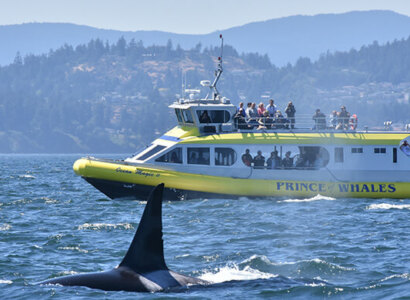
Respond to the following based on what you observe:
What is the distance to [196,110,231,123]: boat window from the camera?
113 feet

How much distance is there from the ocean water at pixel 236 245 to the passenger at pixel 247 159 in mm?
1752

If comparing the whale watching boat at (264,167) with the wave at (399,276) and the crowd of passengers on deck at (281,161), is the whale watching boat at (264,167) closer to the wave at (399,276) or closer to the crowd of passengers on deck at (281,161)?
the crowd of passengers on deck at (281,161)

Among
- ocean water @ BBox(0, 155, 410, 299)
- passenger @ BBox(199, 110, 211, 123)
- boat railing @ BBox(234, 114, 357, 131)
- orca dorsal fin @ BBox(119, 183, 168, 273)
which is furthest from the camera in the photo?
boat railing @ BBox(234, 114, 357, 131)

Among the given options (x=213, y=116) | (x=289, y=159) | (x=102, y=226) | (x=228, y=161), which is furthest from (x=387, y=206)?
(x=102, y=226)

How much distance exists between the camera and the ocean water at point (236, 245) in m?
15.1

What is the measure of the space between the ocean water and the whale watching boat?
641 millimetres

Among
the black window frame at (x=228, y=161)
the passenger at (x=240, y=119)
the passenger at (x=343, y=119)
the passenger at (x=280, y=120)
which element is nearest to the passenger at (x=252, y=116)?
the passenger at (x=240, y=119)

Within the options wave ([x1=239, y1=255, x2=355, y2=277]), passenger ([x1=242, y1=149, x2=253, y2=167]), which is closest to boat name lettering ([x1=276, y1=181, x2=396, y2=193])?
passenger ([x1=242, y1=149, x2=253, y2=167])

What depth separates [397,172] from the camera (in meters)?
33.5

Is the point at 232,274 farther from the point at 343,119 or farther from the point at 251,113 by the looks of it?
the point at 343,119

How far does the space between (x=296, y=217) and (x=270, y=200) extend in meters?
5.37

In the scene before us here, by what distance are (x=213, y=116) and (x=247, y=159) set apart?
276 centimetres

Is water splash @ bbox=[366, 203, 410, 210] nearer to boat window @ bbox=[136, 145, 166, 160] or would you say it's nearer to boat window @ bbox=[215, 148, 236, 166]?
boat window @ bbox=[215, 148, 236, 166]

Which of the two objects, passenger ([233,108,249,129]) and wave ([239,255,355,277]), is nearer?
wave ([239,255,355,277])
